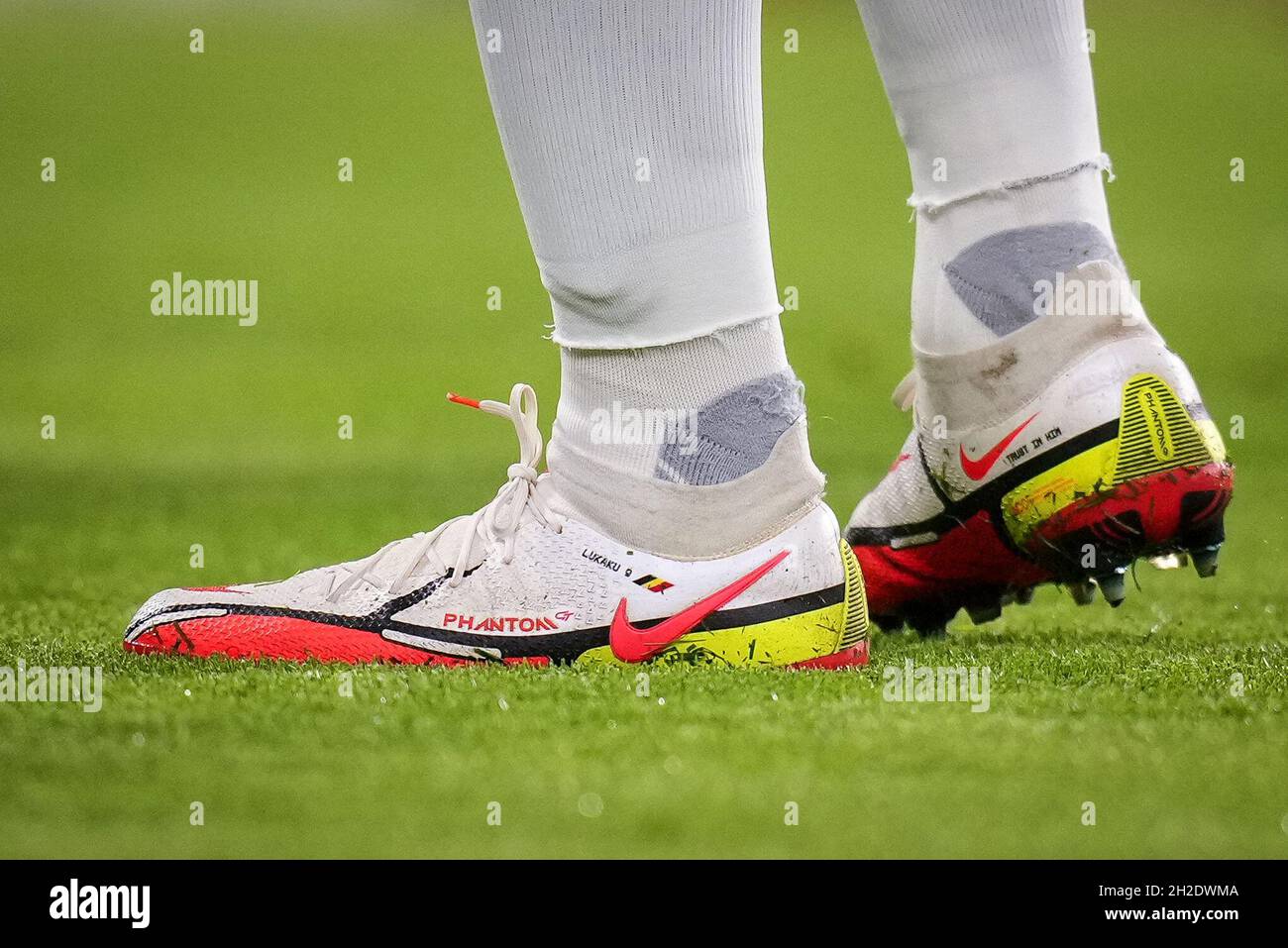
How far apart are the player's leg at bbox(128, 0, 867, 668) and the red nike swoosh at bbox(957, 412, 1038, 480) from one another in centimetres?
17

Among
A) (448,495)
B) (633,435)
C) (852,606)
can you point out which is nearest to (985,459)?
(852,606)

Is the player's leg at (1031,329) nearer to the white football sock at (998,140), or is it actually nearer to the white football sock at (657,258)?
the white football sock at (998,140)

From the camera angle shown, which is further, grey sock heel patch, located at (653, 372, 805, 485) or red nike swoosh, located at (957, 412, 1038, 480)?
red nike swoosh, located at (957, 412, 1038, 480)

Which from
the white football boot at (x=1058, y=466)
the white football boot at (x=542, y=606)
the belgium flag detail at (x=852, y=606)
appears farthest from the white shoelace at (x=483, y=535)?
the white football boot at (x=1058, y=466)

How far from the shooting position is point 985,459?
1223mm

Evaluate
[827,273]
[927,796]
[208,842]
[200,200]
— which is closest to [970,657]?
[927,796]

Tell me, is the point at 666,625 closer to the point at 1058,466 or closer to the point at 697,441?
the point at 697,441

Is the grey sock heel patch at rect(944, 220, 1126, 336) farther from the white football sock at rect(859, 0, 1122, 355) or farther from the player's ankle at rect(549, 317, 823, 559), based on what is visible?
the player's ankle at rect(549, 317, 823, 559)

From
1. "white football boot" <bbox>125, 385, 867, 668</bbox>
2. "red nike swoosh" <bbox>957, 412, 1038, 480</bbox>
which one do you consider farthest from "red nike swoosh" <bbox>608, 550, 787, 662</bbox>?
"red nike swoosh" <bbox>957, 412, 1038, 480</bbox>

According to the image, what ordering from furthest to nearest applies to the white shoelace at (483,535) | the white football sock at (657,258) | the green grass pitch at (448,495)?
the white shoelace at (483,535) < the white football sock at (657,258) < the green grass pitch at (448,495)

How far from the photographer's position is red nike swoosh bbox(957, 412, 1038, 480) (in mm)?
1193

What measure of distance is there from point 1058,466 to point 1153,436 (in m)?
0.07

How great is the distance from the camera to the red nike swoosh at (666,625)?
107cm

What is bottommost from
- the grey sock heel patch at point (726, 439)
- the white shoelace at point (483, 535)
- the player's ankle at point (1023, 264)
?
the white shoelace at point (483, 535)
